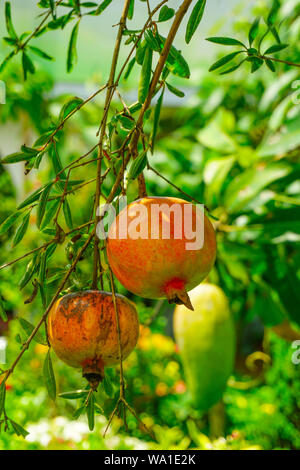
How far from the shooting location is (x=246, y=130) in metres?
1.59

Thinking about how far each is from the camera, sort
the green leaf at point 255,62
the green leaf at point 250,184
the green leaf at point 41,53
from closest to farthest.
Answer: the green leaf at point 255,62 < the green leaf at point 41,53 < the green leaf at point 250,184

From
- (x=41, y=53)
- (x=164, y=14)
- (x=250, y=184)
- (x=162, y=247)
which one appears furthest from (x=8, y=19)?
(x=250, y=184)

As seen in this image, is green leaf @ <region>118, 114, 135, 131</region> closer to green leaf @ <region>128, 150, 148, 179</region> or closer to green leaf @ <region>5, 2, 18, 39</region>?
green leaf @ <region>128, 150, 148, 179</region>

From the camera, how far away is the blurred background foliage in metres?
1.17

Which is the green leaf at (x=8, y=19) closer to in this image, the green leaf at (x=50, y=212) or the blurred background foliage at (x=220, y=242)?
the blurred background foliage at (x=220, y=242)

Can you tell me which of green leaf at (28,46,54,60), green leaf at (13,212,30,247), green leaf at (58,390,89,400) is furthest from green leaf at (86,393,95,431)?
green leaf at (28,46,54,60)

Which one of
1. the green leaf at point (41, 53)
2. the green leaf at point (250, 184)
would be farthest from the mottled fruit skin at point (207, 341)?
the green leaf at point (41, 53)

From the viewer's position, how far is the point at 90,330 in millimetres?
411

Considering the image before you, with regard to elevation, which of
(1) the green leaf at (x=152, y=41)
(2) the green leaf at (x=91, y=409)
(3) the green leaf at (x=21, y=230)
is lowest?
(2) the green leaf at (x=91, y=409)

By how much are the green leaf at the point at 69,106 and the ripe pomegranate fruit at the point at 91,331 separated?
0.15m

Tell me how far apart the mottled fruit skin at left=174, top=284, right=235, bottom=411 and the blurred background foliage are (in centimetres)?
9

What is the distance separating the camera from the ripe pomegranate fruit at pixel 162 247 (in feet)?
1.22
